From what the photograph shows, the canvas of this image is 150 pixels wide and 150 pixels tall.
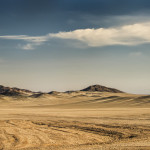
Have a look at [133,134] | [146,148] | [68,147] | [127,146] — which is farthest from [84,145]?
[133,134]

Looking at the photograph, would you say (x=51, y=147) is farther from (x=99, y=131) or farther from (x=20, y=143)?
(x=99, y=131)

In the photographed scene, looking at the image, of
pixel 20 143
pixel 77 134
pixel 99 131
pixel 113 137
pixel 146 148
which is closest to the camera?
pixel 146 148

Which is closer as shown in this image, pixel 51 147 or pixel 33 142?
pixel 51 147

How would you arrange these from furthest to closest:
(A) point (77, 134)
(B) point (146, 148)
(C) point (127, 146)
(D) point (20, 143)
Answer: (A) point (77, 134) < (D) point (20, 143) < (C) point (127, 146) < (B) point (146, 148)

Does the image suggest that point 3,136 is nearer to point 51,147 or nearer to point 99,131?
point 51,147

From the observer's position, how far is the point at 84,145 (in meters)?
14.8

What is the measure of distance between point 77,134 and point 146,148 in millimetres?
6595

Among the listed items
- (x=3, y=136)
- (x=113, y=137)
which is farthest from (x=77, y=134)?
(x=3, y=136)

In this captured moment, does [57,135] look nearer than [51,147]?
No

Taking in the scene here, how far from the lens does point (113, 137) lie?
17.6 metres

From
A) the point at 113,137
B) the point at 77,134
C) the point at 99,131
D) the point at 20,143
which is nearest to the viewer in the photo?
the point at 20,143

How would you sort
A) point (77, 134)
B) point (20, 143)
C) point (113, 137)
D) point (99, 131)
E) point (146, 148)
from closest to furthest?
point (146, 148)
point (20, 143)
point (113, 137)
point (77, 134)
point (99, 131)

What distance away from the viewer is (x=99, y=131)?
2027cm

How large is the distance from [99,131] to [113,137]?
277 centimetres
